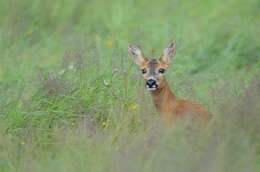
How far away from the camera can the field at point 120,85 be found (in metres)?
8.56

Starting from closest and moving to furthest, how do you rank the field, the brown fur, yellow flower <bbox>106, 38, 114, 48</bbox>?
the field, the brown fur, yellow flower <bbox>106, 38, 114, 48</bbox>

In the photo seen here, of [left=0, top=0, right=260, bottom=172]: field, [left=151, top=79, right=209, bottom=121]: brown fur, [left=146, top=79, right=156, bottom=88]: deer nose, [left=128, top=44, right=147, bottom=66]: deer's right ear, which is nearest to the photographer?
[left=0, top=0, right=260, bottom=172]: field

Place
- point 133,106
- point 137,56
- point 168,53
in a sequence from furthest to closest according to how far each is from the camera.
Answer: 1. point 168,53
2. point 137,56
3. point 133,106

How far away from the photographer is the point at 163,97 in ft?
37.0

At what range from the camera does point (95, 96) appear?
1112 cm

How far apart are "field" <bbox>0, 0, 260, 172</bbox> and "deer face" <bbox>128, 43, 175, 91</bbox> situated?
0.57 ft

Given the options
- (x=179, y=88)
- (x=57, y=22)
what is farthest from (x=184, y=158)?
(x=57, y=22)

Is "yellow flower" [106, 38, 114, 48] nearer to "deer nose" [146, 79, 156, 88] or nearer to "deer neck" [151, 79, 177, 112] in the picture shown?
"deer neck" [151, 79, 177, 112]

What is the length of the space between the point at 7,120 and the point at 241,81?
2596 mm

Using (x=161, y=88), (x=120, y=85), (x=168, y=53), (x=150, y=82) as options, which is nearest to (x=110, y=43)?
(x=168, y=53)

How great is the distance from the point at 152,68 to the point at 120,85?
1.17 ft

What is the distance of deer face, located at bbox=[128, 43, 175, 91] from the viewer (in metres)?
11.2

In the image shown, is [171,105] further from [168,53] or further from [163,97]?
[168,53]

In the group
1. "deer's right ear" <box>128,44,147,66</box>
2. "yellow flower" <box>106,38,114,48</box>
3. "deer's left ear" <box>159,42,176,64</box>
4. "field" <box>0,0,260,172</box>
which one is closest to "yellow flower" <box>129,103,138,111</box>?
"field" <box>0,0,260,172</box>
